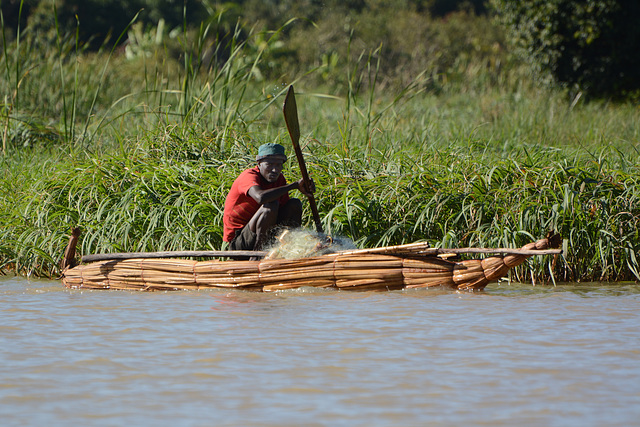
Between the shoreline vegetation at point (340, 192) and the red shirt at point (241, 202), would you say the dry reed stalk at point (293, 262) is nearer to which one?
the red shirt at point (241, 202)

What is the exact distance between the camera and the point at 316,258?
18.3 ft

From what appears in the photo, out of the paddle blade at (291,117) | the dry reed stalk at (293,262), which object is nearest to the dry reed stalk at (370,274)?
the dry reed stalk at (293,262)

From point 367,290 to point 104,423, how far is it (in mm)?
3061

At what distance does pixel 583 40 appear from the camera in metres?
14.5

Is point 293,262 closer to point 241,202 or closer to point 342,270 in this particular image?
point 342,270

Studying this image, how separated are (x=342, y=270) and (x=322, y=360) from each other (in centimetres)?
189

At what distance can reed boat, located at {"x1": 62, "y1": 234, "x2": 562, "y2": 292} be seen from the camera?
5.39 meters

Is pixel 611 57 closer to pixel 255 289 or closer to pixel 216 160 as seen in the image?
pixel 216 160

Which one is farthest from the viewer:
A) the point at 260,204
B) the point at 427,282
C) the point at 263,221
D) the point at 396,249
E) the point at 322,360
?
the point at 260,204

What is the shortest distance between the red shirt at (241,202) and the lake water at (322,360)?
0.89 meters

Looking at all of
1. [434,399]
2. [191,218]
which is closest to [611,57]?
[191,218]

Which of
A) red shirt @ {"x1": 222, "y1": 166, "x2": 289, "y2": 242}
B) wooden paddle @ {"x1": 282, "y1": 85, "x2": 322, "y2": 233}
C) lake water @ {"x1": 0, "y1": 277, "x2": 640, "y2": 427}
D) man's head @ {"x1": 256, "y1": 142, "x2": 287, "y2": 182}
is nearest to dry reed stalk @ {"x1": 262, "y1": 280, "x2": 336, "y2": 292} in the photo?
lake water @ {"x1": 0, "y1": 277, "x2": 640, "y2": 427}

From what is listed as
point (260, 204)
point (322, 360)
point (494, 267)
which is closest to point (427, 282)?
point (494, 267)

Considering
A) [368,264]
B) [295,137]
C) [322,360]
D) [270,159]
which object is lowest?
[322,360]
